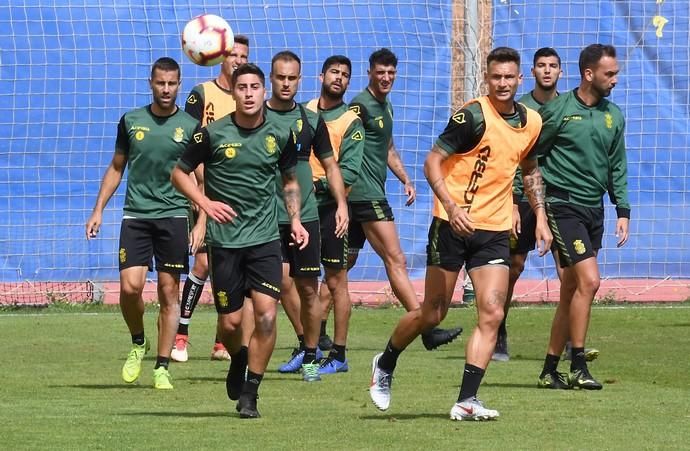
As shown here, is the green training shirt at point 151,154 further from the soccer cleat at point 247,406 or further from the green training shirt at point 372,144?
the soccer cleat at point 247,406

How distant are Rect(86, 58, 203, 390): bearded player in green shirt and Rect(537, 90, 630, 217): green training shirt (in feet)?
8.75

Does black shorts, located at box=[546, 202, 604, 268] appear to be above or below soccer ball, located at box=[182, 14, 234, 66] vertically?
below

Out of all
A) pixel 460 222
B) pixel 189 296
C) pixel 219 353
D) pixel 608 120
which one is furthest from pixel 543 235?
pixel 189 296

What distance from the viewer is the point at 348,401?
10.3m

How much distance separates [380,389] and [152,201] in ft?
9.53

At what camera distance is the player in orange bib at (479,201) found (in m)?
9.27

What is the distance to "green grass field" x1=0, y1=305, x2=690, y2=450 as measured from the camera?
841cm

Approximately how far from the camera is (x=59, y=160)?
64.6ft

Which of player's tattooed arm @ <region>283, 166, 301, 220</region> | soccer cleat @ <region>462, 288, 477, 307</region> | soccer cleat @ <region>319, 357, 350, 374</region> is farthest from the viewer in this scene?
soccer cleat @ <region>462, 288, 477, 307</region>

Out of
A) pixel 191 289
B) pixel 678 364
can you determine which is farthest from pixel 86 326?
pixel 678 364

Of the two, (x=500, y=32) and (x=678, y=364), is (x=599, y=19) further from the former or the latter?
(x=678, y=364)

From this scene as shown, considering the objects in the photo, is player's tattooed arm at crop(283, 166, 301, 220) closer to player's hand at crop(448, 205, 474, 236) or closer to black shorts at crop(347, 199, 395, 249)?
player's hand at crop(448, 205, 474, 236)

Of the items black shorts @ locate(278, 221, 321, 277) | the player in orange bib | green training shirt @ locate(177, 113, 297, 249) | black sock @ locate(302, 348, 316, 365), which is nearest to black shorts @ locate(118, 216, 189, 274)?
black shorts @ locate(278, 221, 321, 277)

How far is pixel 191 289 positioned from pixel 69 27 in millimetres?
7274
